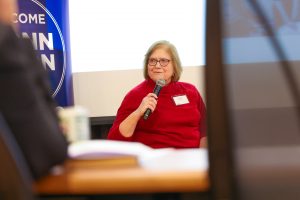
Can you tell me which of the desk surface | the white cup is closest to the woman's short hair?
the white cup

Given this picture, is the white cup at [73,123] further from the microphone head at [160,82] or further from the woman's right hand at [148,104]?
the microphone head at [160,82]

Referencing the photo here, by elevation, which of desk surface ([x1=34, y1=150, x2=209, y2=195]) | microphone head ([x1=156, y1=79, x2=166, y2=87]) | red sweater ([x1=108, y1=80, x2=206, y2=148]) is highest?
microphone head ([x1=156, y1=79, x2=166, y2=87])

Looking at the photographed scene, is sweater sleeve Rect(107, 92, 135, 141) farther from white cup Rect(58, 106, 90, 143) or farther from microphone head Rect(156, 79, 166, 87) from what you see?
white cup Rect(58, 106, 90, 143)

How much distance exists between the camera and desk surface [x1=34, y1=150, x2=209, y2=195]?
30.4 inches

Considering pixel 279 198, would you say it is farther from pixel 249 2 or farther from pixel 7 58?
pixel 7 58

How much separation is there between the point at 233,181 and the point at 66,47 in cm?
276

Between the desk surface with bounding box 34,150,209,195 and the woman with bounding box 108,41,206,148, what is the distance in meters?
1.61

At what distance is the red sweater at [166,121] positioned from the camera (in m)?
2.54

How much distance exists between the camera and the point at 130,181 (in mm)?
782

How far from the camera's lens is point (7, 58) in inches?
29.9

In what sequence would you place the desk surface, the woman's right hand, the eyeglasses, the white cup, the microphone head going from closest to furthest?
the desk surface → the white cup → the woman's right hand → the microphone head → the eyeglasses

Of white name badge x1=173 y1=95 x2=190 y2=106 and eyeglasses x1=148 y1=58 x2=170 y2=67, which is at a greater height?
eyeglasses x1=148 y1=58 x2=170 y2=67

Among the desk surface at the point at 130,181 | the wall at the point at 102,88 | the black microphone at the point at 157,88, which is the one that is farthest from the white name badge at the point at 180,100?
the desk surface at the point at 130,181

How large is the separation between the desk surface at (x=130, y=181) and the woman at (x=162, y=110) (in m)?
1.61
